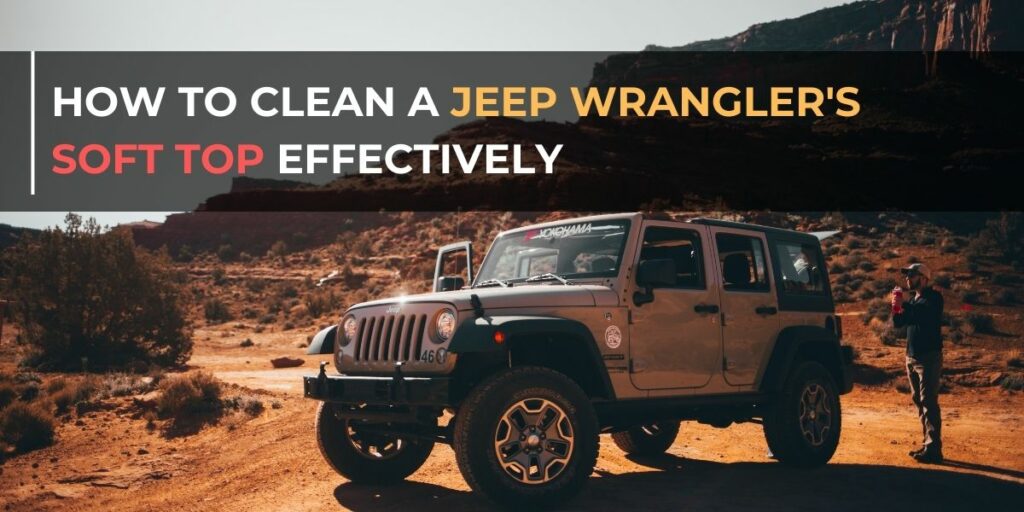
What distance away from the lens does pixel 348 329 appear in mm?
7379

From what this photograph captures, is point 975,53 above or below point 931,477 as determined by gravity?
above

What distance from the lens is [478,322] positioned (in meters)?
6.21

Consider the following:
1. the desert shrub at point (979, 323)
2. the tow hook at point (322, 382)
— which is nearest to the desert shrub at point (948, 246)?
the desert shrub at point (979, 323)

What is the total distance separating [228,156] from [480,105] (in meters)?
11.5

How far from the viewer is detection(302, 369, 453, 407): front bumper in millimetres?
6098

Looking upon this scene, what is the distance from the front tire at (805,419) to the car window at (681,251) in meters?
1.61

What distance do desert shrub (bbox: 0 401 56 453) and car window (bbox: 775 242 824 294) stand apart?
10531 millimetres

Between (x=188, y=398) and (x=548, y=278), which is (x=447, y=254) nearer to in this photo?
(x=548, y=278)

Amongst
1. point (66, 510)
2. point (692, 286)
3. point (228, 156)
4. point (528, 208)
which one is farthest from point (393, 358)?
point (528, 208)

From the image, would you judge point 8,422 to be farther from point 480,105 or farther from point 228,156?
point 480,105

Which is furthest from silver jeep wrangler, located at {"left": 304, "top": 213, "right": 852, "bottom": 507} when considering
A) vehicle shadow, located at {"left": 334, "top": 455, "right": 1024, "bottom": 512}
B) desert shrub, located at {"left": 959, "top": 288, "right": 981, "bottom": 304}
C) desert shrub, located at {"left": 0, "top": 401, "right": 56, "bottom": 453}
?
desert shrub, located at {"left": 959, "top": 288, "right": 981, "bottom": 304}

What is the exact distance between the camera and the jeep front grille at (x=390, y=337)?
256 inches

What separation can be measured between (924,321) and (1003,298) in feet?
71.5

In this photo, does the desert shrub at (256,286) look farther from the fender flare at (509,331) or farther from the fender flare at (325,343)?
the fender flare at (509,331)
